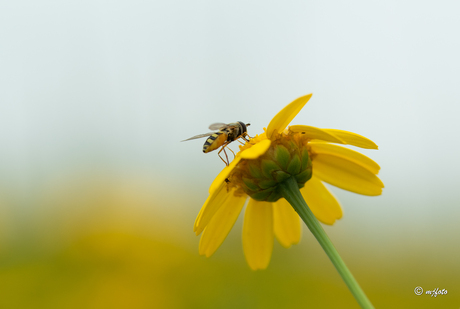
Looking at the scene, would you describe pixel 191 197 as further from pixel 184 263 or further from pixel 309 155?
pixel 309 155

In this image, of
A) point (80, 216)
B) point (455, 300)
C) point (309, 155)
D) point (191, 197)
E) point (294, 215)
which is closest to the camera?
point (309, 155)

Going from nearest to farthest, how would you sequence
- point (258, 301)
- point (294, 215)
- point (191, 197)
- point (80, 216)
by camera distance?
point (294, 215), point (258, 301), point (80, 216), point (191, 197)

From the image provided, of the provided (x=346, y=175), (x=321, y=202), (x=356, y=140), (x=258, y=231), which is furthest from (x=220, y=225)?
(x=356, y=140)

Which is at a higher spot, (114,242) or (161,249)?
(114,242)

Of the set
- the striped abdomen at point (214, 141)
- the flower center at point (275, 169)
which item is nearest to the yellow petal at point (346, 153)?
the flower center at point (275, 169)

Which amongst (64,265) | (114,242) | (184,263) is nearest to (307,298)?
(184,263)

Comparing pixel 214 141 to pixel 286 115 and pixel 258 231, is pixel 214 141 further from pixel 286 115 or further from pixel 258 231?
pixel 286 115

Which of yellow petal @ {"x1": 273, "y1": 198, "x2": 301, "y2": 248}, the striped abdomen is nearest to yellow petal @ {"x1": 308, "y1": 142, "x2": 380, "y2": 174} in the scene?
yellow petal @ {"x1": 273, "y1": 198, "x2": 301, "y2": 248}
